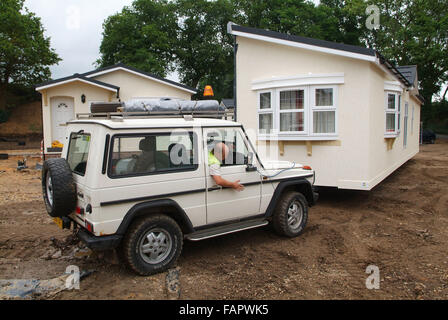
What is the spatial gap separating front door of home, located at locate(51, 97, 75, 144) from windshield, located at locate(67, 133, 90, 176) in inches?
458

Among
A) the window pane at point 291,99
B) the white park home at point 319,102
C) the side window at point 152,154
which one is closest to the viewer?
the side window at point 152,154

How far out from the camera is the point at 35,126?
25.5 meters

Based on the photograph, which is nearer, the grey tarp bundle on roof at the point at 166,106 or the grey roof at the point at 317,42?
the grey tarp bundle on roof at the point at 166,106

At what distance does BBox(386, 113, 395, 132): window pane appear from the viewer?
30.8 feet

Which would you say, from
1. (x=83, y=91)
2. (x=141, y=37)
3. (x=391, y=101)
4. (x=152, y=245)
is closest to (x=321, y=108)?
(x=391, y=101)

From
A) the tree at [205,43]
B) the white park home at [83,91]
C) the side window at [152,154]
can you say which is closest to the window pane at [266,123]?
the side window at [152,154]

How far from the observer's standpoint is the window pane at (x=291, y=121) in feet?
27.5

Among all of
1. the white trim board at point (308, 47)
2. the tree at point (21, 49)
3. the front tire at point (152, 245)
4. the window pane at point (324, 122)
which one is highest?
the tree at point (21, 49)

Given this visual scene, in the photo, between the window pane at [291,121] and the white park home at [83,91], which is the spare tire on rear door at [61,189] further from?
the white park home at [83,91]

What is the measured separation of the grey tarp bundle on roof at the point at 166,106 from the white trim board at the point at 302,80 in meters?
3.16

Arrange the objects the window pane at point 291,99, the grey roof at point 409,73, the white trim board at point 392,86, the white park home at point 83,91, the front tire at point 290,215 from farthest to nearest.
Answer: the white park home at point 83,91 → the grey roof at point 409,73 → the white trim board at point 392,86 → the window pane at point 291,99 → the front tire at point 290,215

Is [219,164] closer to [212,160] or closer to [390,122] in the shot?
Answer: [212,160]

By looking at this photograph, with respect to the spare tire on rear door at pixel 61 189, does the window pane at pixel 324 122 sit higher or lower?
higher
